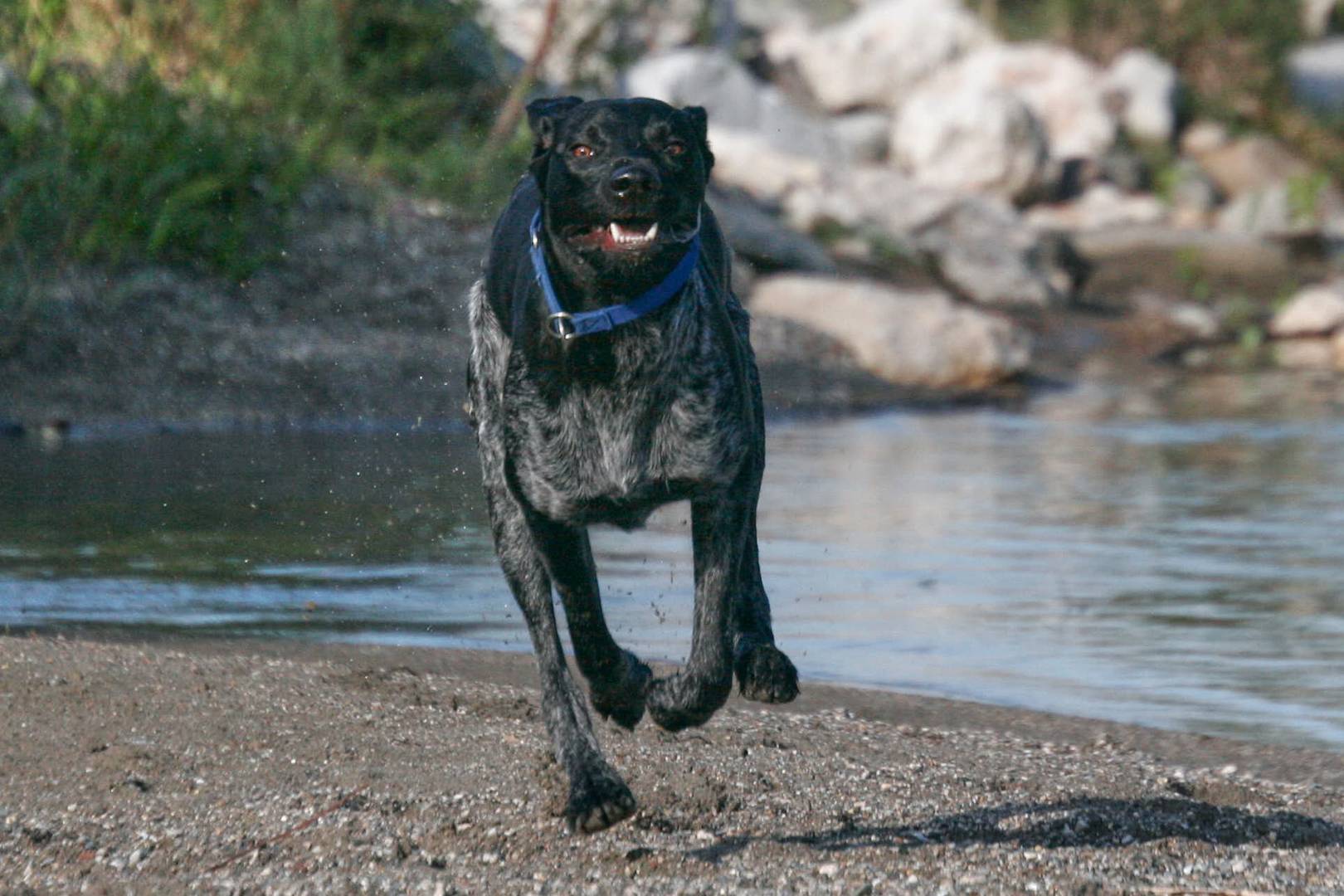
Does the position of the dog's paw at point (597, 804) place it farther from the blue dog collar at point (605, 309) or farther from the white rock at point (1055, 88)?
the white rock at point (1055, 88)

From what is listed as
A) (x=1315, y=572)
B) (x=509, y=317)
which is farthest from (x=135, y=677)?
(x=1315, y=572)

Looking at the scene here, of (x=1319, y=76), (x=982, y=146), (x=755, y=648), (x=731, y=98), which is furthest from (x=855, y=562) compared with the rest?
(x=1319, y=76)

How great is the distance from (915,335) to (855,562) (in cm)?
731

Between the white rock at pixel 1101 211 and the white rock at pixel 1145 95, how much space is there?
2.00m

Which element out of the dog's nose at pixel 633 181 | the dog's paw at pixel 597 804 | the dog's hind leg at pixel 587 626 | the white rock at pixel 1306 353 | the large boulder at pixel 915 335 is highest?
the dog's nose at pixel 633 181

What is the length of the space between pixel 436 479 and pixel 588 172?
5337 millimetres

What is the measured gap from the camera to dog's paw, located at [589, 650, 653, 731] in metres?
5.13

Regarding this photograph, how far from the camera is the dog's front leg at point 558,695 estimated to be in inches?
184

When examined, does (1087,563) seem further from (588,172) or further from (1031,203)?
(1031,203)

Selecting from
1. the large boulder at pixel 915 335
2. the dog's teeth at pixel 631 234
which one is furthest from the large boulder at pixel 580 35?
the dog's teeth at pixel 631 234

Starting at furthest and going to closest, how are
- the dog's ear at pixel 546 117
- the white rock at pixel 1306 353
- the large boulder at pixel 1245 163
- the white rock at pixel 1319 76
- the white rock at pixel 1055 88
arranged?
the white rock at pixel 1319 76
the large boulder at pixel 1245 163
the white rock at pixel 1055 88
the white rock at pixel 1306 353
the dog's ear at pixel 546 117

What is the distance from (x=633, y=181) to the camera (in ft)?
15.4

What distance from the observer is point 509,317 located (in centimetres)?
546

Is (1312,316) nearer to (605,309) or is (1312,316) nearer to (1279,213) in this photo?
(1279,213)
